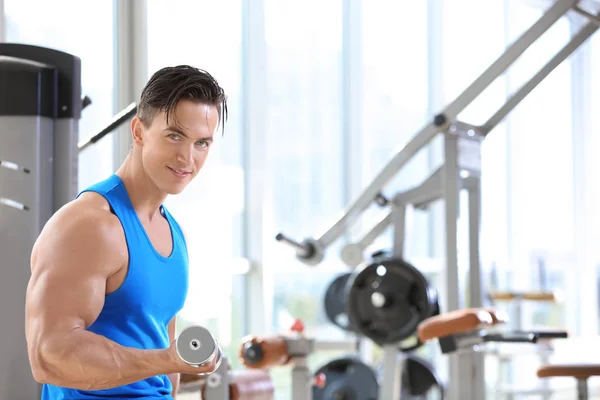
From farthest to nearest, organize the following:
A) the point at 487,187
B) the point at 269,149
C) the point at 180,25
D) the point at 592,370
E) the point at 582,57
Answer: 1. the point at 582,57
2. the point at 487,187
3. the point at 269,149
4. the point at 180,25
5. the point at 592,370

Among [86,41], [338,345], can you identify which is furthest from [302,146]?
[338,345]

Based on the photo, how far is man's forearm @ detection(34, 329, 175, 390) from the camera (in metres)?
1.25

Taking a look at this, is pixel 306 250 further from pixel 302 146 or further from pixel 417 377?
pixel 302 146

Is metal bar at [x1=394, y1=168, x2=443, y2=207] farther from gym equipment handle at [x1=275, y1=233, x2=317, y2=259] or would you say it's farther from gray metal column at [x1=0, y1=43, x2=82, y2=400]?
gray metal column at [x1=0, y1=43, x2=82, y2=400]

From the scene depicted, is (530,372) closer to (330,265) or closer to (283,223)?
(330,265)

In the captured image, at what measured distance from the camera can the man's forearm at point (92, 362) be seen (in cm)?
125

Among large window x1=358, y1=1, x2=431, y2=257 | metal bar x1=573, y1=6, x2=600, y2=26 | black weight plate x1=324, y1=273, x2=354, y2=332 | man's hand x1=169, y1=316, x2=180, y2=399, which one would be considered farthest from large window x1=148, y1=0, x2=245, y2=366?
man's hand x1=169, y1=316, x2=180, y2=399

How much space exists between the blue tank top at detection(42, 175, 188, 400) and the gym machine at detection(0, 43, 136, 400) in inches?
18.4

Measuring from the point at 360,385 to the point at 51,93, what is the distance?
273 cm

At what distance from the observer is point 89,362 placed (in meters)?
1.25

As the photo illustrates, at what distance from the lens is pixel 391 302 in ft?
12.7

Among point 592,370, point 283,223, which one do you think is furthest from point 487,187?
point 592,370

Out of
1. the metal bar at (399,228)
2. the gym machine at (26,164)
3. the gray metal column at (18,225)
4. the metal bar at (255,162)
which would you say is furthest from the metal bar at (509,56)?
the gray metal column at (18,225)

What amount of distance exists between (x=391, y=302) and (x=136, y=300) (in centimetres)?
255
